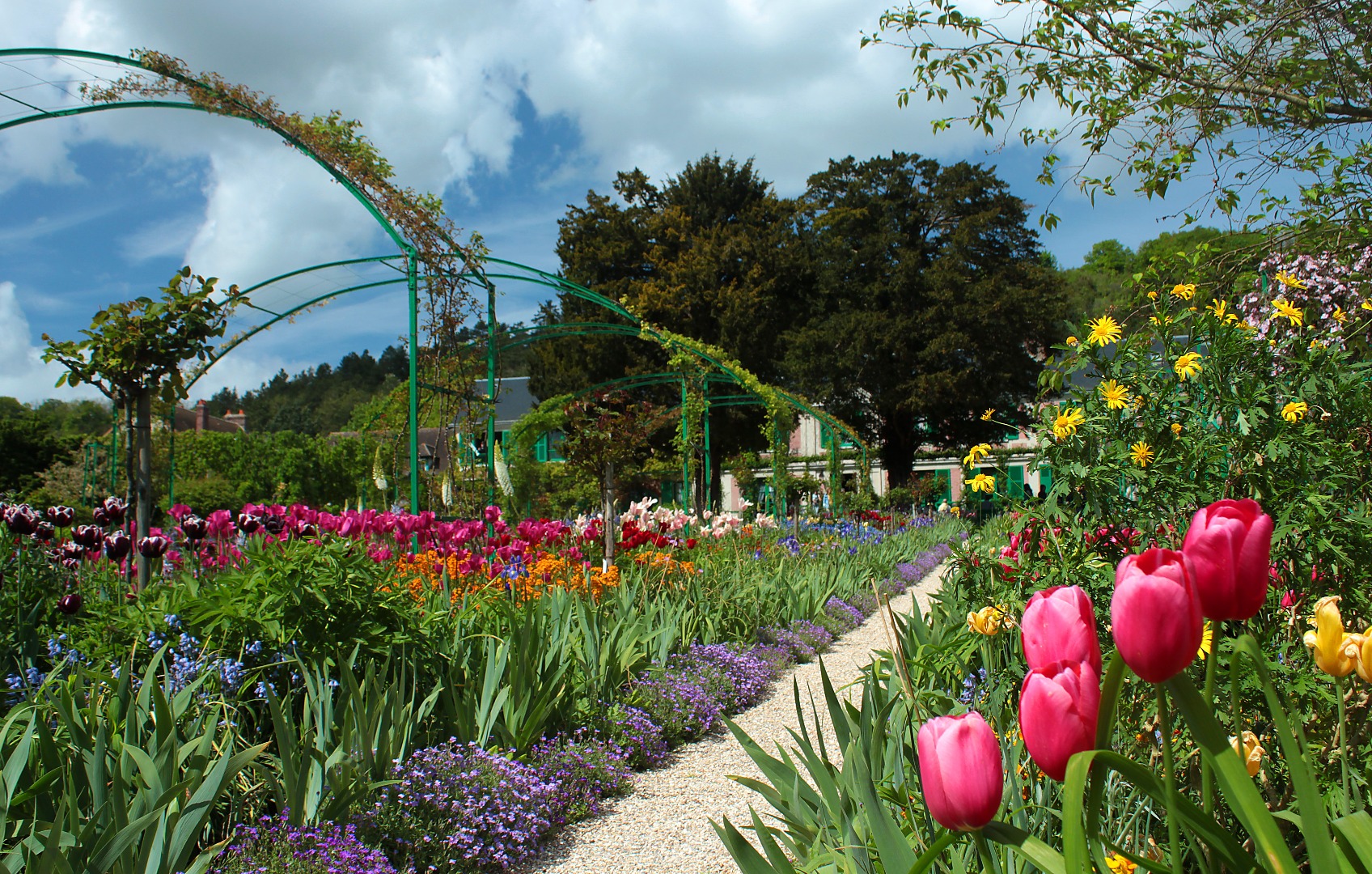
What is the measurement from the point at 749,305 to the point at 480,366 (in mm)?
14694

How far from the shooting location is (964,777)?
0.73 metres

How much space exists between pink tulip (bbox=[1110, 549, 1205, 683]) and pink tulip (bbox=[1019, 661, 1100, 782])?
47 mm

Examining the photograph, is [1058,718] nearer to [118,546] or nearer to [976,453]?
[976,453]

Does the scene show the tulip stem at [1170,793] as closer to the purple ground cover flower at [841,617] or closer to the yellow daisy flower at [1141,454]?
the yellow daisy flower at [1141,454]

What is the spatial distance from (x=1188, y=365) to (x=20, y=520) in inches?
170

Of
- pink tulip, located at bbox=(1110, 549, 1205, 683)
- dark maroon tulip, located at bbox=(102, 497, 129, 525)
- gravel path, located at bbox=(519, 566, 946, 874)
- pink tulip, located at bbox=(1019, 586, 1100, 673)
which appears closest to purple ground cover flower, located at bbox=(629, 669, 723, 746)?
gravel path, located at bbox=(519, 566, 946, 874)

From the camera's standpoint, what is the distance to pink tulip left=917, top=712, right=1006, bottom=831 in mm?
727

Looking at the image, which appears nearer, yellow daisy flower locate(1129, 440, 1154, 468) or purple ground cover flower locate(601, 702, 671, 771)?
yellow daisy flower locate(1129, 440, 1154, 468)

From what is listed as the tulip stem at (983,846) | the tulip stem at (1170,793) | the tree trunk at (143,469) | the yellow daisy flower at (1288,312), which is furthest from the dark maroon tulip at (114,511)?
the yellow daisy flower at (1288,312)

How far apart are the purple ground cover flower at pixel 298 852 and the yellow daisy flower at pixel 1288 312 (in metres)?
3.00

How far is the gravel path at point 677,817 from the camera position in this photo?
8.59 ft

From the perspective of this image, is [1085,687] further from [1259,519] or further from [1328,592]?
[1328,592]

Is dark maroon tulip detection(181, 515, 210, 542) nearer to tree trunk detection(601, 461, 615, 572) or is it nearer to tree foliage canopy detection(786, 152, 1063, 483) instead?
tree trunk detection(601, 461, 615, 572)

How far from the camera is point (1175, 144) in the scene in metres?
5.06
